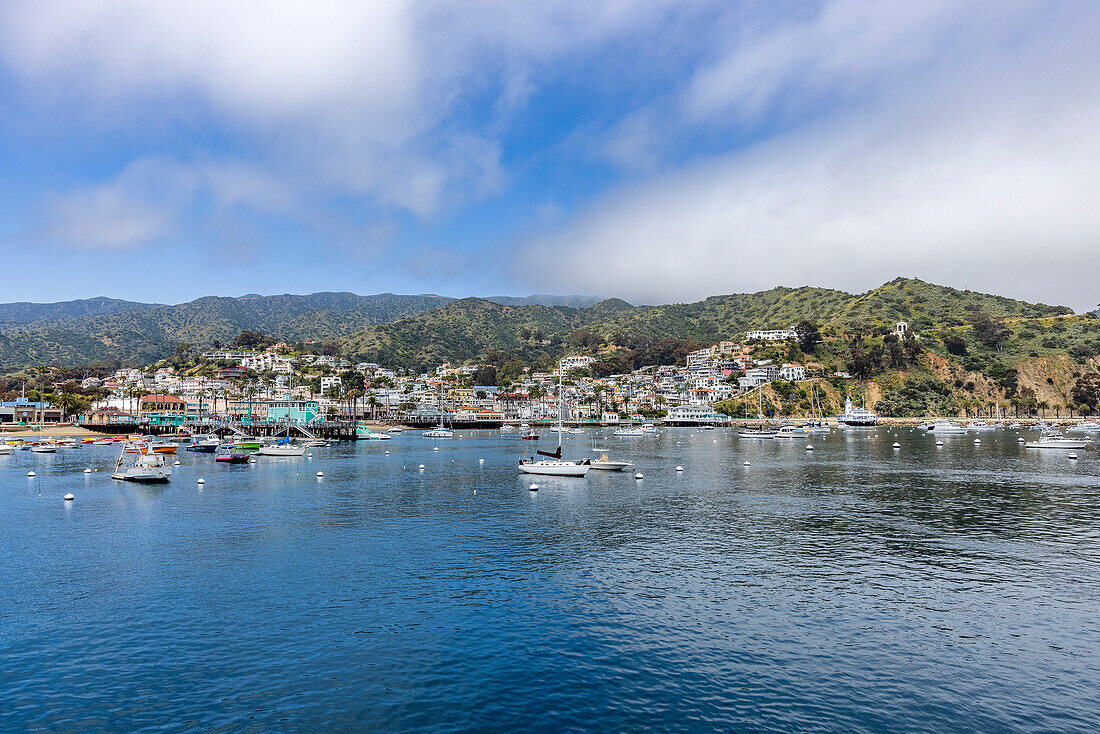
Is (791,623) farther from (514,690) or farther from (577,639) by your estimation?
(514,690)

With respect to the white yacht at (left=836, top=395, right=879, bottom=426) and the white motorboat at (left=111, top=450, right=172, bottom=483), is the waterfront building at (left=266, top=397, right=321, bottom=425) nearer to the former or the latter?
the white motorboat at (left=111, top=450, right=172, bottom=483)

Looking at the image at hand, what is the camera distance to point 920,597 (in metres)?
26.2

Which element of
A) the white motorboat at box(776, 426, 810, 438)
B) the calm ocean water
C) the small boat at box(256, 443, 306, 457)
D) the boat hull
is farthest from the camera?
the white motorboat at box(776, 426, 810, 438)

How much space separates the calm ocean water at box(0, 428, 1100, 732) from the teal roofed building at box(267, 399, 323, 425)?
129 metres

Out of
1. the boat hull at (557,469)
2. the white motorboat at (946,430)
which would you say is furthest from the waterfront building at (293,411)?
the white motorboat at (946,430)

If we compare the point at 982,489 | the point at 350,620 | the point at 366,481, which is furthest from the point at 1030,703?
the point at 366,481

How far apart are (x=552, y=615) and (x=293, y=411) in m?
173

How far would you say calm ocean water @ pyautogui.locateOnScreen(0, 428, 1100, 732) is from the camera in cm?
1717

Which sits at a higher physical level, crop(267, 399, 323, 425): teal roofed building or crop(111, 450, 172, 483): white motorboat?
crop(267, 399, 323, 425): teal roofed building

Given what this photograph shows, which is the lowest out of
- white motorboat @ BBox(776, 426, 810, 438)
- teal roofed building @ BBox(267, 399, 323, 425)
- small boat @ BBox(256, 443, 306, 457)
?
white motorboat @ BBox(776, 426, 810, 438)

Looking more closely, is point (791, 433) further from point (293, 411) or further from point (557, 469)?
point (293, 411)

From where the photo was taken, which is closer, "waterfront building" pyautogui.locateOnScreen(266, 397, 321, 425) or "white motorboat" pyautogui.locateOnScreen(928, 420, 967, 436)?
"white motorboat" pyautogui.locateOnScreen(928, 420, 967, 436)

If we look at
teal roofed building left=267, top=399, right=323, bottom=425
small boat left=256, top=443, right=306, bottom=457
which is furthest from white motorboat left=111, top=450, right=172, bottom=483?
teal roofed building left=267, top=399, right=323, bottom=425

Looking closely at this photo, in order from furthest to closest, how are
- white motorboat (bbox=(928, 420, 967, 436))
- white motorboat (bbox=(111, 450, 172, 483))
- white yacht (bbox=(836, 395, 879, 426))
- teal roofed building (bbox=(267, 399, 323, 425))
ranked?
white yacht (bbox=(836, 395, 879, 426))
teal roofed building (bbox=(267, 399, 323, 425))
white motorboat (bbox=(928, 420, 967, 436))
white motorboat (bbox=(111, 450, 172, 483))
